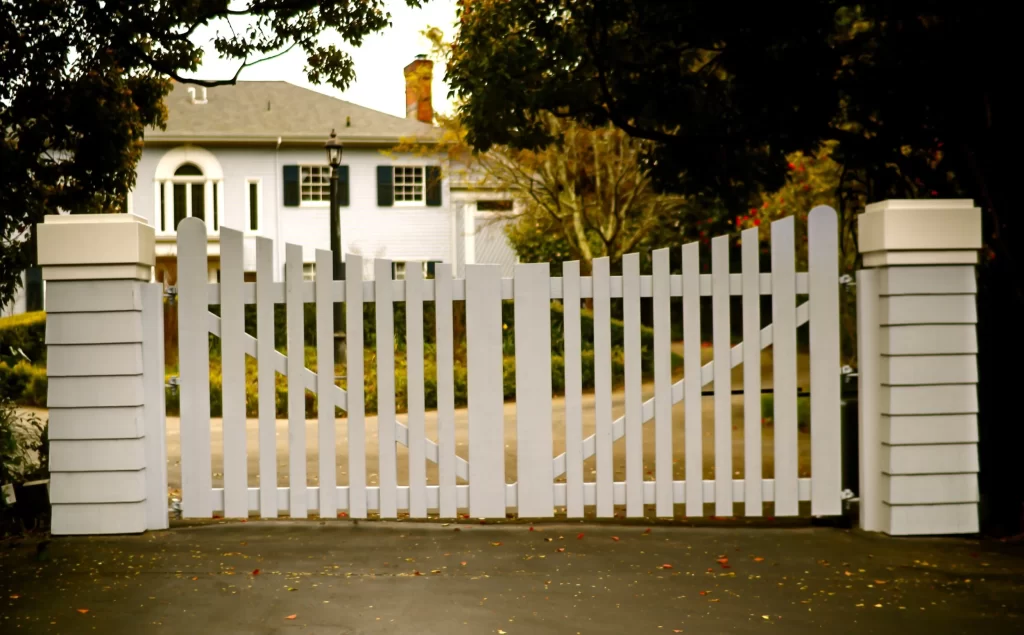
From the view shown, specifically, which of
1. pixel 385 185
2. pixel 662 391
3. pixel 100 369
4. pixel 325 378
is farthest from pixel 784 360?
pixel 385 185

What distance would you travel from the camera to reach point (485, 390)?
5.43m

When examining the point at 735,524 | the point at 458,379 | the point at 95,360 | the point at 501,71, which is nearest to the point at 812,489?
the point at 735,524

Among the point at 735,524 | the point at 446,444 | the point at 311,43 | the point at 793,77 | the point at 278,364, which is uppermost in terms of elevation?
the point at 311,43

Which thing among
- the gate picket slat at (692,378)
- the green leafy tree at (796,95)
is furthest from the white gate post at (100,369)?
the green leafy tree at (796,95)

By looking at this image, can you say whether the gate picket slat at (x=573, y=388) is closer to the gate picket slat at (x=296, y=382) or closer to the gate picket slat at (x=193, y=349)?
the gate picket slat at (x=296, y=382)

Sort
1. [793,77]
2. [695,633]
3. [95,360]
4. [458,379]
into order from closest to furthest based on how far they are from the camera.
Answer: [695,633] → [95,360] → [793,77] → [458,379]

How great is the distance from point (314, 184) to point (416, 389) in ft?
86.1

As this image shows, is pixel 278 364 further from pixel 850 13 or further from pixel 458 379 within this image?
pixel 458 379

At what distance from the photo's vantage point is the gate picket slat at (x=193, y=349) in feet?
17.5

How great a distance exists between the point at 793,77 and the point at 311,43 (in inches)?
173

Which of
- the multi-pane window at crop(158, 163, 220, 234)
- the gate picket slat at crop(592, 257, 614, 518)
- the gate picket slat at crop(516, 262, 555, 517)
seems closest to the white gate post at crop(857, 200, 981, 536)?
the gate picket slat at crop(592, 257, 614, 518)

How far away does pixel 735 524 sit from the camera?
585 cm

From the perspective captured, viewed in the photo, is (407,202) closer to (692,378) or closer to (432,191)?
(432,191)

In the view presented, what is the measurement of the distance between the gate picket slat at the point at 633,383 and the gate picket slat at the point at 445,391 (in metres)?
0.91
